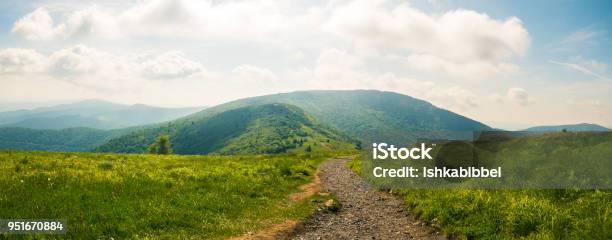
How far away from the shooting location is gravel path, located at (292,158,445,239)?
17.7m

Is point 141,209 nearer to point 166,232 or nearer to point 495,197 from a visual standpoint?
point 166,232

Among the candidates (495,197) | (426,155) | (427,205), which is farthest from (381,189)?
(495,197)

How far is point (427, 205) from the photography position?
66.4ft

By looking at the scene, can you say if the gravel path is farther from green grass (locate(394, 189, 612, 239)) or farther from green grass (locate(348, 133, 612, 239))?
green grass (locate(394, 189, 612, 239))

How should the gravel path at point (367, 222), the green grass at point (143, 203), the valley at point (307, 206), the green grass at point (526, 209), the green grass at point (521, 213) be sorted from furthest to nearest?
1. the gravel path at point (367, 222)
2. the green grass at point (143, 203)
3. the valley at point (307, 206)
4. the green grass at point (526, 209)
5. the green grass at point (521, 213)

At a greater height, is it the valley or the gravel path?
the valley

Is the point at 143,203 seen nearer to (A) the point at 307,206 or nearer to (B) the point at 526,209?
(A) the point at 307,206

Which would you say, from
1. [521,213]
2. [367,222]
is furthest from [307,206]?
[521,213]

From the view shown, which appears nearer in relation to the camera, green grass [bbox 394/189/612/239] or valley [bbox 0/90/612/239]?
green grass [bbox 394/189/612/239]

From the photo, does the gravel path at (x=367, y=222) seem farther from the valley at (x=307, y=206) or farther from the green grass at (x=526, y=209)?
the green grass at (x=526, y=209)

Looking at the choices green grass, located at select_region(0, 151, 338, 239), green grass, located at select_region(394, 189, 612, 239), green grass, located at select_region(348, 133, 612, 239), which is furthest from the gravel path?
green grass, located at select_region(0, 151, 338, 239)

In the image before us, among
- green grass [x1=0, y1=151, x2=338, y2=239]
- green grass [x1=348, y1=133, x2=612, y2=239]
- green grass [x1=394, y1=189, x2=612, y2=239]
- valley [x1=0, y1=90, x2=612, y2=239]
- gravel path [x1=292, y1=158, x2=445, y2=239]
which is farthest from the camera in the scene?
gravel path [x1=292, y1=158, x2=445, y2=239]

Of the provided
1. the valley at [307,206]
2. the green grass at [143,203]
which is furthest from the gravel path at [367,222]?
the green grass at [143,203]

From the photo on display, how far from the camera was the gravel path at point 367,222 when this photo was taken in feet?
57.9
